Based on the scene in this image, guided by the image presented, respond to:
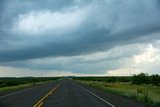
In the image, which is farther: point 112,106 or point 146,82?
point 146,82

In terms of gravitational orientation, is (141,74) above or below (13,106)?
above

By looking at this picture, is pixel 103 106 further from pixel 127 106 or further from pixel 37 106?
pixel 37 106

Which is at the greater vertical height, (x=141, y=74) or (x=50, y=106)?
(x=141, y=74)

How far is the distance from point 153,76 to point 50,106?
85.1 meters

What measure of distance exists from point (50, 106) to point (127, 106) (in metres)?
Result: 4.74

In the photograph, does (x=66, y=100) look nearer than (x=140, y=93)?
Yes

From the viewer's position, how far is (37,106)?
2019 cm

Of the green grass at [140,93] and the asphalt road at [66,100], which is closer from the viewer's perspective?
the asphalt road at [66,100]

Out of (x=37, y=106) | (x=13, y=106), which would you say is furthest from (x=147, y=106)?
(x=13, y=106)

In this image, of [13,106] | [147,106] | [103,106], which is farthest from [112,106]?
[13,106]

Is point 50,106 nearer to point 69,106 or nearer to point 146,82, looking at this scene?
point 69,106

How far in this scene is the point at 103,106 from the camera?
66.9ft

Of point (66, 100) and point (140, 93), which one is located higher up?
point (140, 93)

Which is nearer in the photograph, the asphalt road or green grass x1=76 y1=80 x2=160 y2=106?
the asphalt road
